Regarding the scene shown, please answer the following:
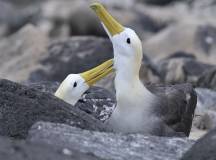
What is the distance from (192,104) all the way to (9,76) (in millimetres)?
8235

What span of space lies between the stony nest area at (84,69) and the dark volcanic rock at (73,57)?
0.06 feet

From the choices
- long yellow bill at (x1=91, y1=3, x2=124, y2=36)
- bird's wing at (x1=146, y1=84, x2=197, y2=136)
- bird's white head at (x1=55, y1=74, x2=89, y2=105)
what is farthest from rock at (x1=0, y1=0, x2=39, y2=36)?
bird's wing at (x1=146, y1=84, x2=197, y2=136)

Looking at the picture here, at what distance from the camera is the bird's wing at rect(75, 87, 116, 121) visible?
960cm

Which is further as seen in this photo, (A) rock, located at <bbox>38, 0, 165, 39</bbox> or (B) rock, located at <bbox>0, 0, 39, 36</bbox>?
(B) rock, located at <bbox>0, 0, 39, 36</bbox>

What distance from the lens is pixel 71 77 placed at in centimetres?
998

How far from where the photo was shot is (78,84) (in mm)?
9812

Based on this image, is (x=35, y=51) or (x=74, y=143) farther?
(x=35, y=51)

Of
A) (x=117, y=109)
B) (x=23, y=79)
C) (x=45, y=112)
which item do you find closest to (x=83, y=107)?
(x=117, y=109)

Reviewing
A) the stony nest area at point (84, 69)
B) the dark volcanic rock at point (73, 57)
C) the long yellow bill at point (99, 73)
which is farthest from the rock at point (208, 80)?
the long yellow bill at point (99, 73)

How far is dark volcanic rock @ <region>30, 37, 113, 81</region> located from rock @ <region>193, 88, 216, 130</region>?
167 inches

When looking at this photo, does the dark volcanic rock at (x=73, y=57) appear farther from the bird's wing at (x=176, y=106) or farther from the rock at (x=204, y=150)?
the rock at (x=204, y=150)

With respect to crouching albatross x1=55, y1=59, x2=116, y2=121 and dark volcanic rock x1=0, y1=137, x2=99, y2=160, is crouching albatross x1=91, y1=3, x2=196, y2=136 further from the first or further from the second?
dark volcanic rock x1=0, y1=137, x2=99, y2=160

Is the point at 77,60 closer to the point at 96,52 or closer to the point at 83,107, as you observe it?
the point at 96,52

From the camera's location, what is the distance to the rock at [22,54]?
1770cm
